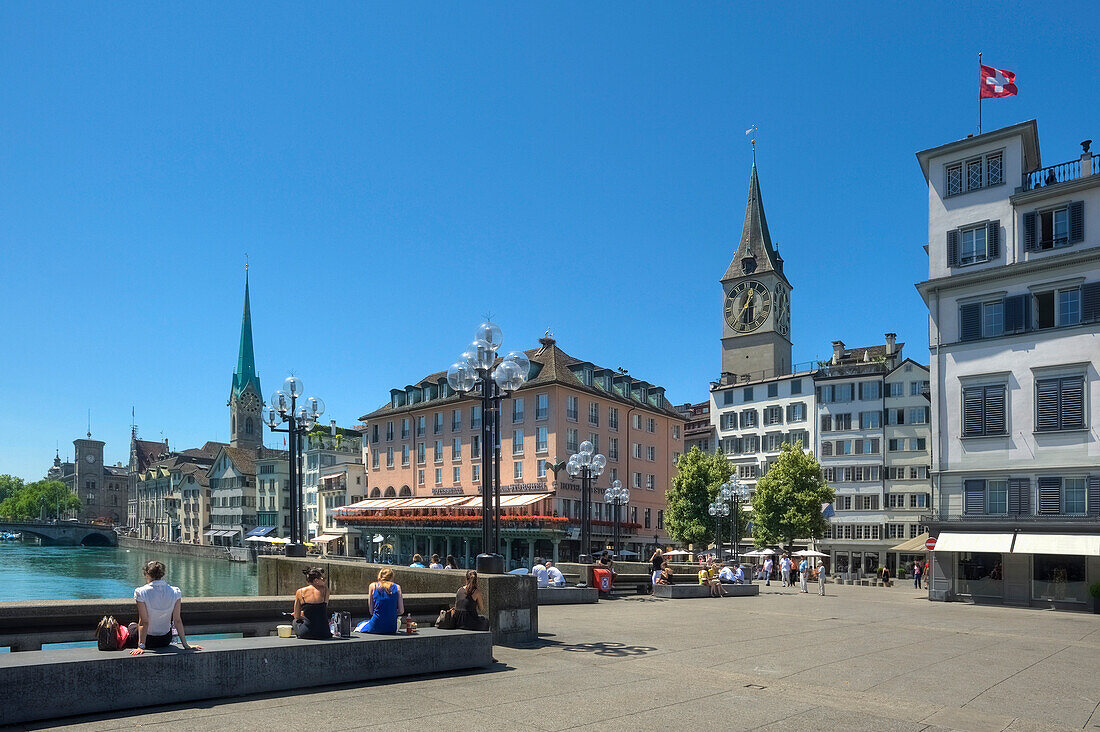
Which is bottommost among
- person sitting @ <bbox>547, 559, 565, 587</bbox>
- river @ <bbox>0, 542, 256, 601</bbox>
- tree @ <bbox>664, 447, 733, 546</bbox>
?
river @ <bbox>0, 542, 256, 601</bbox>

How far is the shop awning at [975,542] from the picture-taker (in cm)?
3338

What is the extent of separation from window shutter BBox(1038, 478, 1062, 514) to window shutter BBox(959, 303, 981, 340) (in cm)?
617

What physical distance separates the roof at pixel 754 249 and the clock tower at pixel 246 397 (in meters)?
105

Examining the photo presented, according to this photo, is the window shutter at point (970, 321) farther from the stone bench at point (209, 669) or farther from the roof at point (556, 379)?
the roof at point (556, 379)

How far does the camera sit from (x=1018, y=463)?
33.7 metres

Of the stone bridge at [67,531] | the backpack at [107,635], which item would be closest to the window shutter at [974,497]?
the backpack at [107,635]

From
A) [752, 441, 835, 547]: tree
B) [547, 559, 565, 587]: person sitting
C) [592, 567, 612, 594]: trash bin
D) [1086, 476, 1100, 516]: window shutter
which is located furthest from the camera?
[752, 441, 835, 547]: tree

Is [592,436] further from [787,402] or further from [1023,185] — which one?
[1023,185]

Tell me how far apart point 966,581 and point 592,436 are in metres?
40.3

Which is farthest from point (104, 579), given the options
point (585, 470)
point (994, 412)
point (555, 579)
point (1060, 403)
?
point (1060, 403)

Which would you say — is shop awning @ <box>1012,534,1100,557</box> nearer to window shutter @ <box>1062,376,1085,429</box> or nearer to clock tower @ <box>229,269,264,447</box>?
window shutter @ <box>1062,376,1085,429</box>

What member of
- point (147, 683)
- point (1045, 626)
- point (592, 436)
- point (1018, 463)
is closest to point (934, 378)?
point (1018, 463)

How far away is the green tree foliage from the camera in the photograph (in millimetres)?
188250

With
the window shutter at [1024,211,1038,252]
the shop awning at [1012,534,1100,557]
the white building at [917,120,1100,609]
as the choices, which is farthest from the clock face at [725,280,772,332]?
the shop awning at [1012,534,1100,557]
